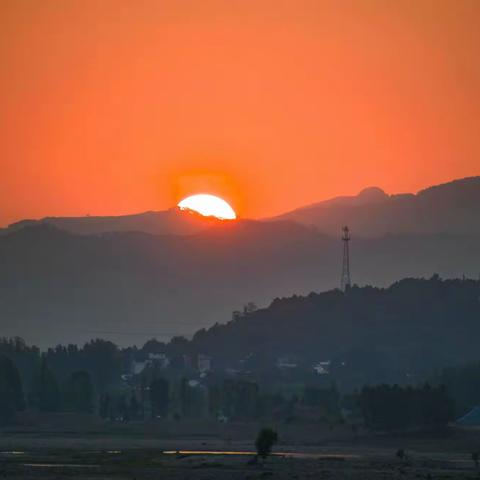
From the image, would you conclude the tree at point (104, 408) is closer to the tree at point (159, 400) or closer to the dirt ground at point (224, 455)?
the tree at point (159, 400)

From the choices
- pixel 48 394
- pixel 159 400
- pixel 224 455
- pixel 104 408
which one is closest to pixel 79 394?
pixel 48 394

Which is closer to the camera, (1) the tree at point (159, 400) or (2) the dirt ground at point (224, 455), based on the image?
(2) the dirt ground at point (224, 455)

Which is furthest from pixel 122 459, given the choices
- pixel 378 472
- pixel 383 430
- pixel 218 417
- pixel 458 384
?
pixel 458 384

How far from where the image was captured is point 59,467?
96.1 m

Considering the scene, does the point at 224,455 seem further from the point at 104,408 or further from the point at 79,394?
the point at 79,394

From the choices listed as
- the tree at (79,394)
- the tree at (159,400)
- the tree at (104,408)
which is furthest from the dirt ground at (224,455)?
the tree at (79,394)

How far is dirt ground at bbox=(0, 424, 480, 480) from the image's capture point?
298 ft

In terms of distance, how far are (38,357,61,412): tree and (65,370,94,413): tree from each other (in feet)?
3.33

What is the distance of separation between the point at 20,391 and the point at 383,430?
38.0m

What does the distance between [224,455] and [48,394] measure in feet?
167

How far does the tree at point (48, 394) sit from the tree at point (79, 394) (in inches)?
40.0

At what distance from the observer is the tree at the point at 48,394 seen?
154 m

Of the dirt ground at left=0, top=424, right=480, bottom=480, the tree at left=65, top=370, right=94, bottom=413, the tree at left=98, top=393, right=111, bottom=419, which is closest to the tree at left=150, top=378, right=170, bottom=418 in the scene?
the tree at left=98, top=393, right=111, bottom=419

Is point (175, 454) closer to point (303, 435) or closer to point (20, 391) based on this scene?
point (303, 435)
